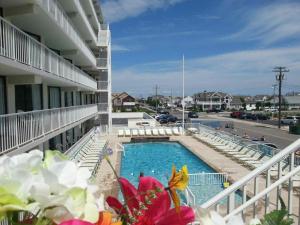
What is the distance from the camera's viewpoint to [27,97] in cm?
1473

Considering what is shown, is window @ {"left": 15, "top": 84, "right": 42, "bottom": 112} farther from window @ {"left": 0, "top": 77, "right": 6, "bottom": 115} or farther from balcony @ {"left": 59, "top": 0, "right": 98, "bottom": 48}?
balcony @ {"left": 59, "top": 0, "right": 98, "bottom": 48}

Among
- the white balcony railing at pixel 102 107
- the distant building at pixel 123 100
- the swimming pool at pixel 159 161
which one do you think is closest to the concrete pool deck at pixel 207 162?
the swimming pool at pixel 159 161

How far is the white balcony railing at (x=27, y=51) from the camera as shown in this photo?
357 inches

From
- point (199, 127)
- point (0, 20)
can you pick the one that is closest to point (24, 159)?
point (0, 20)

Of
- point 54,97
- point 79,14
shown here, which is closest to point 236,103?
point 79,14

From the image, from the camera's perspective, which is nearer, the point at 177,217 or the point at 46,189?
the point at 46,189

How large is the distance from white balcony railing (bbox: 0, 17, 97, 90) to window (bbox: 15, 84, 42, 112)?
123 centimetres

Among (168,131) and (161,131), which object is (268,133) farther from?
(161,131)

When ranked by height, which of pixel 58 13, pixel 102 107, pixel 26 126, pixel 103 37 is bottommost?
pixel 102 107

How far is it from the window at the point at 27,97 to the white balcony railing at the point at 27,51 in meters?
1.23

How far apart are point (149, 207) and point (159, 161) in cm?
2388

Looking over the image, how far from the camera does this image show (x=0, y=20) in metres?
8.69

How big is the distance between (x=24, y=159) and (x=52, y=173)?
0.11 meters

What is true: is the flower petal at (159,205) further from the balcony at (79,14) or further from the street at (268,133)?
the street at (268,133)
